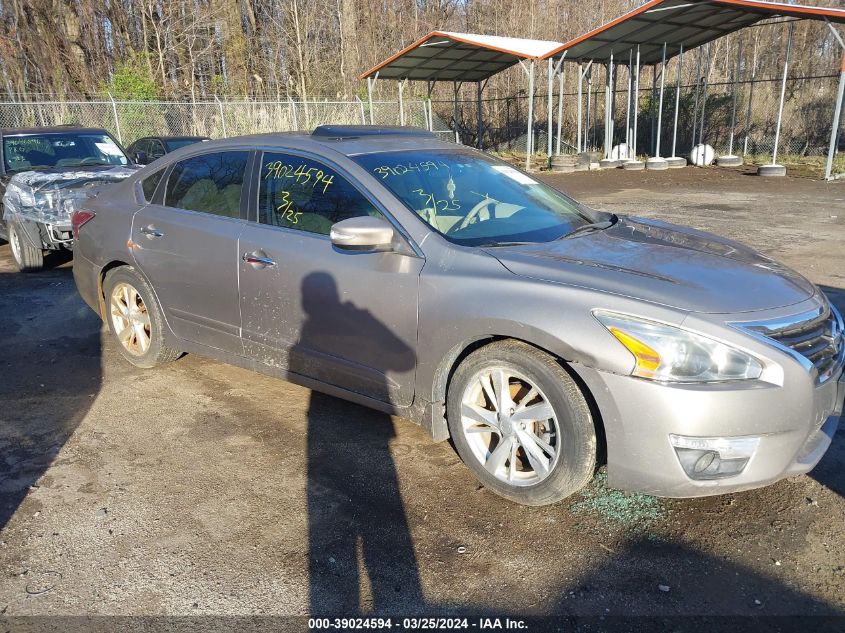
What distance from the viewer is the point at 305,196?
400 cm

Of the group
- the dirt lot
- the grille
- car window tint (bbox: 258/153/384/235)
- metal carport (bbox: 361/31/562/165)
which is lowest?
the dirt lot

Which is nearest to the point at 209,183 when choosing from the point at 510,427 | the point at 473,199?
the point at 473,199

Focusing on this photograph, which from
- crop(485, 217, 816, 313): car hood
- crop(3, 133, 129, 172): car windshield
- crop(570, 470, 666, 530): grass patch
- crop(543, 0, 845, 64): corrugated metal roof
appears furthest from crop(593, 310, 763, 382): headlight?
crop(543, 0, 845, 64): corrugated metal roof

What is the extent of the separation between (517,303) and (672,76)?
34080 mm

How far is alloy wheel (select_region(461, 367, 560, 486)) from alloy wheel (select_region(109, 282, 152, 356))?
280 cm

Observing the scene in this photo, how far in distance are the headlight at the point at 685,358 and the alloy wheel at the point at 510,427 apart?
0.49m

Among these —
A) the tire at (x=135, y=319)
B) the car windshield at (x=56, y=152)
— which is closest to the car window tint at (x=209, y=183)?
the tire at (x=135, y=319)

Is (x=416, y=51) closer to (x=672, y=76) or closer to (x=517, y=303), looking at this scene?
(x=672, y=76)

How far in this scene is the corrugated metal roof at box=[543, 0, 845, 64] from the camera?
16.9 metres

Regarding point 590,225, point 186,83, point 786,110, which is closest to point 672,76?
point 786,110

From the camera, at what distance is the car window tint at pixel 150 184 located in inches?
194

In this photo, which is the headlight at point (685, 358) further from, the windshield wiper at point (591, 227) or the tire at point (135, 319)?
the tire at point (135, 319)

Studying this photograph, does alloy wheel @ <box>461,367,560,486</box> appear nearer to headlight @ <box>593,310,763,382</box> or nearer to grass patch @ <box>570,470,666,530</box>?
grass patch @ <box>570,470,666,530</box>

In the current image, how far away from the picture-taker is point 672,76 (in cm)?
3291
